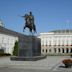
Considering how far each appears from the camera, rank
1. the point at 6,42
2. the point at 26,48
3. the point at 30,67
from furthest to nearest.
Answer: the point at 6,42, the point at 26,48, the point at 30,67

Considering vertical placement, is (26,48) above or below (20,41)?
below

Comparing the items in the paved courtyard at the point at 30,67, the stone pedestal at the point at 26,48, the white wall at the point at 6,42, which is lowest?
the paved courtyard at the point at 30,67

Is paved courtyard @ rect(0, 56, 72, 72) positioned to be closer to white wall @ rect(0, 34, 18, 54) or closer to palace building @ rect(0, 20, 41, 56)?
palace building @ rect(0, 20, 41, 56)

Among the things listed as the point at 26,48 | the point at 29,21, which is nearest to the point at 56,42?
the point at 29,21

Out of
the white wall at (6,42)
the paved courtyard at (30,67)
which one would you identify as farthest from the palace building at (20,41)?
the paved courtyard at (30,67)

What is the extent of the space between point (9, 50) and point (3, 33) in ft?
23.7

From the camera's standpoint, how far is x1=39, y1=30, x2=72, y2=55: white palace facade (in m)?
143

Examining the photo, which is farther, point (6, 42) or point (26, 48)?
point (6, 42)

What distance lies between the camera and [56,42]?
147625 mm

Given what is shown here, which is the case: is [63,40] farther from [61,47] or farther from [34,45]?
[34,45]

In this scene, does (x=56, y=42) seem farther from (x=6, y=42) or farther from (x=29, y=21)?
(x=29, y=21)

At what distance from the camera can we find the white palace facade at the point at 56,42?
143375mm

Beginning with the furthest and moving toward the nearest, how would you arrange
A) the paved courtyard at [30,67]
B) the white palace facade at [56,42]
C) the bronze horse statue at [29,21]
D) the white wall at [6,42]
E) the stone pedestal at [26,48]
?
the white palace facade at [56,42], the white wall at [6,42], the bronze horse statue at [29,21], the stone pedestal at [26,48], the paved courtyard at [30,67]

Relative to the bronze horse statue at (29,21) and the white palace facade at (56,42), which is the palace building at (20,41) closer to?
the bronze horse statue at (29,21)
